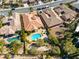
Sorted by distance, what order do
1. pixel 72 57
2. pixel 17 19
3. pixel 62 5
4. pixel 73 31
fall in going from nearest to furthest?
pixel 72 57
pixel 73 31
pixel 17 19
pixel 62 5

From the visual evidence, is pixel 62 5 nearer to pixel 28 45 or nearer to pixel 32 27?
pixel 32 27

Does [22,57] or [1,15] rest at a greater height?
[1,15]

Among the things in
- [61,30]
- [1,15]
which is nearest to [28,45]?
[61,30]

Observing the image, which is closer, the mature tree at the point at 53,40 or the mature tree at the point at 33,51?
the mature tree at the point at 33,51

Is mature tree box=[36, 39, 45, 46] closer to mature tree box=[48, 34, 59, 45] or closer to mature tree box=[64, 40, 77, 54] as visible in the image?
mature tree box=[48, 34, 59, 45]

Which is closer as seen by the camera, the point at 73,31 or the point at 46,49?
the point at 46,49

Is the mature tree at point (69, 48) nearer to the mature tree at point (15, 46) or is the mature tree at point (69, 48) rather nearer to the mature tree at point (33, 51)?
the mature tree at point (33, 51)

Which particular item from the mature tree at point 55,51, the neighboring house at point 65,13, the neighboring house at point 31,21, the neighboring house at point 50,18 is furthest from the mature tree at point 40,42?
the neighboring house at point 65,13
